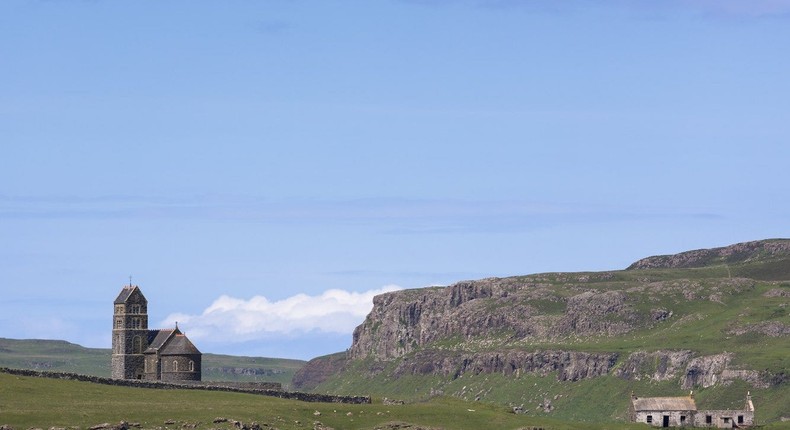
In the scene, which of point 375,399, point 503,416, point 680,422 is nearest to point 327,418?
point 503,416

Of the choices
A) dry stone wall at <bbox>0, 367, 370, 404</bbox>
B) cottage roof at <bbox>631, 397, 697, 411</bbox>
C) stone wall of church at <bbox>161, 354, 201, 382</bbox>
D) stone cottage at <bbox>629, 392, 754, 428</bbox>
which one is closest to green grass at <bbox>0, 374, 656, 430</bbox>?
dry stone wall at <bbox>0, 367, 370, 404</bbox>

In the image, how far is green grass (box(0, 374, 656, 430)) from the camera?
477 feet

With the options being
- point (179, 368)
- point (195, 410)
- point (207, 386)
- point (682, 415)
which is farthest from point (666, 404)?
Result: point (195, 410)

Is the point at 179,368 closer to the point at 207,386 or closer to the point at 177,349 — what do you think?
the point at 177,349

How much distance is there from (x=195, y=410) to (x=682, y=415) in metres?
64.2

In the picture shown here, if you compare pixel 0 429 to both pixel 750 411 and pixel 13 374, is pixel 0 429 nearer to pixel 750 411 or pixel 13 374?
pixel 13 374

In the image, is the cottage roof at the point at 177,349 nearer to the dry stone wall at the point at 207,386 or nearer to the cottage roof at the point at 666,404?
the dry stone wall at the point at 207,386

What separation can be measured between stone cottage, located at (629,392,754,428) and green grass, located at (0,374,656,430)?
15.8 meters

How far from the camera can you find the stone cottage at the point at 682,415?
622ft

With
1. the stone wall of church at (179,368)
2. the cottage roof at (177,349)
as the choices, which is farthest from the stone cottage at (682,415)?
the cottage roof at (177,349)

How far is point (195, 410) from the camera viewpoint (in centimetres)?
15200

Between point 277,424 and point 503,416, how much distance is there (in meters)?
27.8

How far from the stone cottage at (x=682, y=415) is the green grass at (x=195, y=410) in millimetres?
15799

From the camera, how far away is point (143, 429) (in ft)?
468
